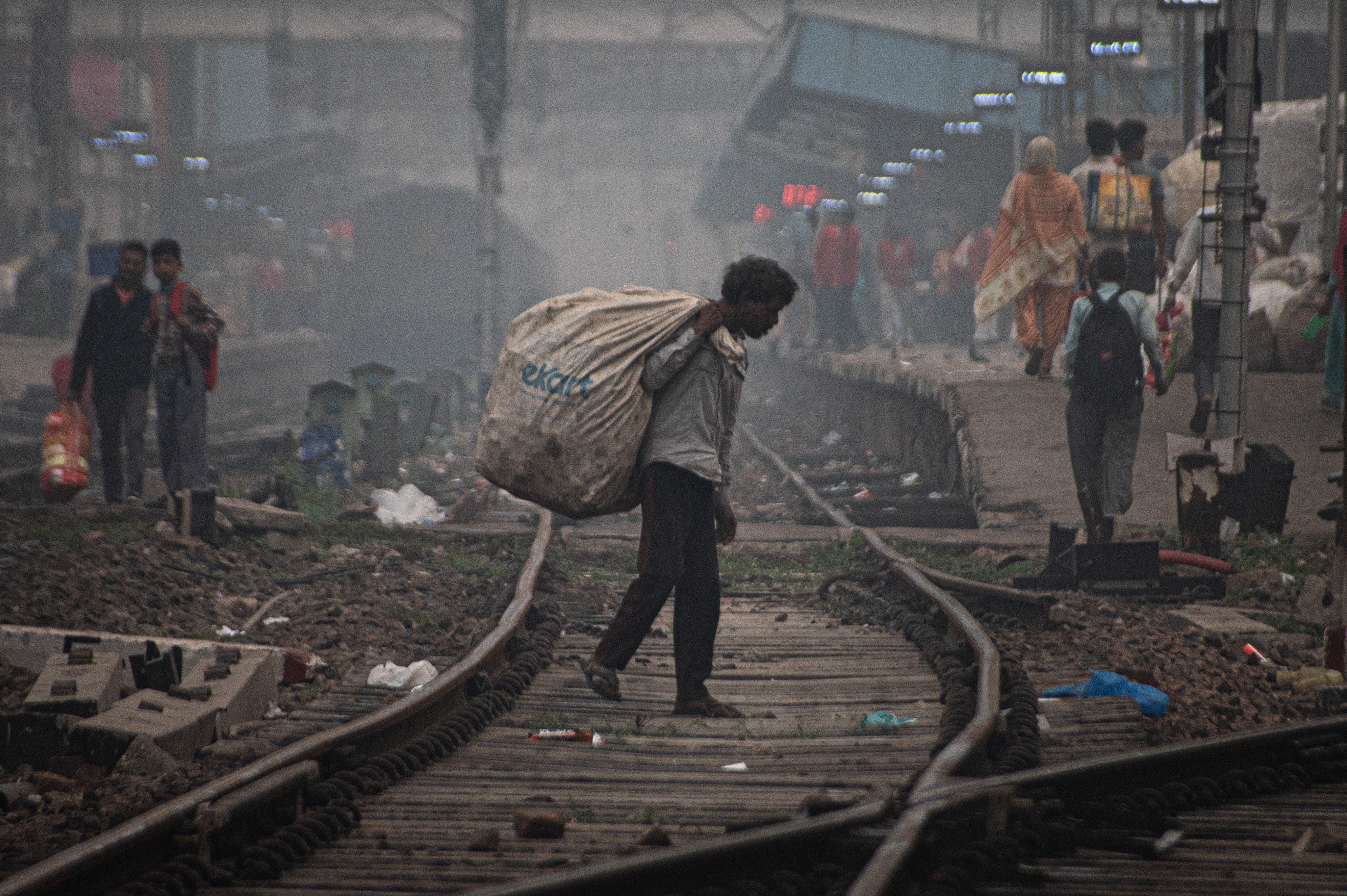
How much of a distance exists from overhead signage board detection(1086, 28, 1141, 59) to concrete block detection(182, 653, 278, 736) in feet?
52.3

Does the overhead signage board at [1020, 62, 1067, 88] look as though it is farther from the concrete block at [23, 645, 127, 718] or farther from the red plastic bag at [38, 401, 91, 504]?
the concrete block at [23, 645, 127, 718]

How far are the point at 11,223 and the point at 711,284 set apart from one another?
26.3m

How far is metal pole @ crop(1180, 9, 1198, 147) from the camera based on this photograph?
56.9 ft

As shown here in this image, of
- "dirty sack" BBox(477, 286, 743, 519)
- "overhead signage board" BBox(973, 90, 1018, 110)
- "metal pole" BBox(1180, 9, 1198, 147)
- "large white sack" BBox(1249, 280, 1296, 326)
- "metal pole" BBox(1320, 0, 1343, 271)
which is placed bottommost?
"dirty sack" BBox(477, 286, 743, 519)

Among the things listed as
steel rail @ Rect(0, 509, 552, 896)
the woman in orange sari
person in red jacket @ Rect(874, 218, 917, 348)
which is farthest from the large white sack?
person in red jacket @ Rect(874, 218, 917, 348)

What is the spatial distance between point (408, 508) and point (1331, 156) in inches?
353

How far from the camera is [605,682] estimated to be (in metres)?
5.27

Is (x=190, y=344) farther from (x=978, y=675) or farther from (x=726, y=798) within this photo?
(x=726, y=798)

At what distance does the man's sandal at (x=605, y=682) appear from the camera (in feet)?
17.3

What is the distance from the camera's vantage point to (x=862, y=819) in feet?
10.9

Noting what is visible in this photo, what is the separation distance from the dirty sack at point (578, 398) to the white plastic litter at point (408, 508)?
6.22 m

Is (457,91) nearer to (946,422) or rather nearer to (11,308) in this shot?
(11,308)

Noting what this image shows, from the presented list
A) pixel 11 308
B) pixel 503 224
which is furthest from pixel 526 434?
pixel 503 224

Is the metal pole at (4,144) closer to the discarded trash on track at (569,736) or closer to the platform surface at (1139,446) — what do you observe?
the platform surface at (1139,446)
